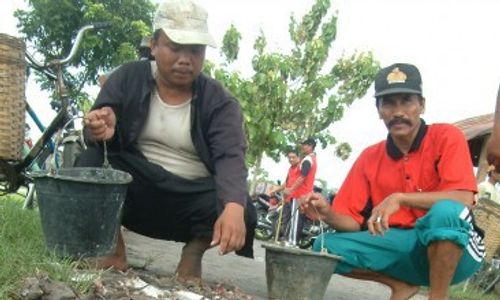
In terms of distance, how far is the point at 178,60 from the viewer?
116 inches

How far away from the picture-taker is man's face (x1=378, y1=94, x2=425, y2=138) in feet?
11.5

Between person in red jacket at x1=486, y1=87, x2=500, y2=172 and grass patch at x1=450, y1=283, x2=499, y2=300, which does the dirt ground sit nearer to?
grass patch at x1=450, y1=283, x2=499, y2=300

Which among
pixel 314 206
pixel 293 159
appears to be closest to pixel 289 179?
pixel 293 159

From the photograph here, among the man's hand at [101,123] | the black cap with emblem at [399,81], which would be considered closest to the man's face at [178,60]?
the man's hand at [101,123]

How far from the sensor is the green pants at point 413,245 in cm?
310

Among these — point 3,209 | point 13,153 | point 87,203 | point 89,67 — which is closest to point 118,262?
point 87,203

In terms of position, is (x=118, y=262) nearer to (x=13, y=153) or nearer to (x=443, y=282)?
(x=13, y=153)

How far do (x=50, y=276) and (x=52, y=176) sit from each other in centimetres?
53

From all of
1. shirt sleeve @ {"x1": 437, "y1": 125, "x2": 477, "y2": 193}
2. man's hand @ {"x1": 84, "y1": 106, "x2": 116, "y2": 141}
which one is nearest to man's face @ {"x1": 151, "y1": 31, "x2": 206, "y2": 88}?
man's hand @ {"x1": 84, "y1": 106, "x2": 116, "y2": 141}

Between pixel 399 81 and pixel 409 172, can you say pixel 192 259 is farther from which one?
pixel 399 81

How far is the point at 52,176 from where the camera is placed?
8.56ft

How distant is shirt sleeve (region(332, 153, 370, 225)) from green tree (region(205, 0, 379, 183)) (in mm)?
13395

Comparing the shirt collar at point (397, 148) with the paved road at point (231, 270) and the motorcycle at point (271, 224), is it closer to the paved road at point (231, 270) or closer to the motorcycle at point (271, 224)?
the paved road at point (231, 270)

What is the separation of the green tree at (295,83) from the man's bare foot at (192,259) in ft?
46.2
